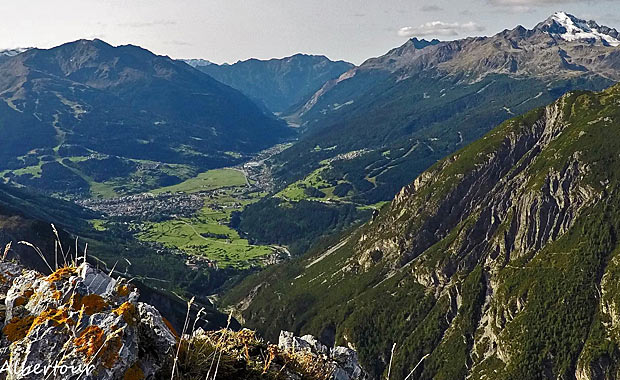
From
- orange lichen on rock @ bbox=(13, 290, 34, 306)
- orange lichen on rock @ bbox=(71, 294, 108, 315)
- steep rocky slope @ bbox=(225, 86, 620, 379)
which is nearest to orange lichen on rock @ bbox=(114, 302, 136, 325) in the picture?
orange lichen on rock @ bbox=(71, 294, 108, 315)

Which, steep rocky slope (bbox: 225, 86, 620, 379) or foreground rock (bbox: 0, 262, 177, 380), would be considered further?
steep rocky slope (bbox: 225, 86, 620, 379)

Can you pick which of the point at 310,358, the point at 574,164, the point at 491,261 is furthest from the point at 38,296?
the point at 574,164

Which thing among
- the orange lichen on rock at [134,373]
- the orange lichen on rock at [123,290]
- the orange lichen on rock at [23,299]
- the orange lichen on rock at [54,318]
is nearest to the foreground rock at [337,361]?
the orange lichen on rock at [134,373]

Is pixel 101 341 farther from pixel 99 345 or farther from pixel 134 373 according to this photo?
pixel 134 373

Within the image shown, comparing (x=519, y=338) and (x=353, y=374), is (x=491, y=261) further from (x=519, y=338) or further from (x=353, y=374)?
(x=353, y=374)

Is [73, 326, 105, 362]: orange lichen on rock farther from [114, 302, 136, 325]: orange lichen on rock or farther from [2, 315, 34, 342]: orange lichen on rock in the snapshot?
[2, 315, 34, 342]: orange lichen on rock

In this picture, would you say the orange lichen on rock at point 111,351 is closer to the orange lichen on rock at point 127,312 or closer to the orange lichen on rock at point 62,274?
the orange lichen on rock at point 127,312
